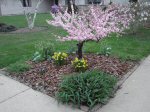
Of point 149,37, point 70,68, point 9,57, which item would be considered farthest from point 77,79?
point 149,37

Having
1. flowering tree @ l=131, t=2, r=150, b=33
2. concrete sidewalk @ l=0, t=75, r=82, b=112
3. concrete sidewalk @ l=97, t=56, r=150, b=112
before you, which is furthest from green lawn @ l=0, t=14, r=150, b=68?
concrete sidewalk @ l=0, t=75, r=82, b=112

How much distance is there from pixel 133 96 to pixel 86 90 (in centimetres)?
98

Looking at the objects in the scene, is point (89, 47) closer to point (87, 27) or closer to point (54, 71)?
point (87, 27)

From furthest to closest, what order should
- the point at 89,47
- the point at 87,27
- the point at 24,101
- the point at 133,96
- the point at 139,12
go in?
1. the point at 139,12
2. the point at 89,47
3. the point at 87,27
4. the point at 133,96
5. the point at 24,101

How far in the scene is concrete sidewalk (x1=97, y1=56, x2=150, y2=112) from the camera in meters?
4.44

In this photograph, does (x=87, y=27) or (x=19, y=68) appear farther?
(x=19, y=68)

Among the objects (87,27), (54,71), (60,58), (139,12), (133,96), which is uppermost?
(139,12)

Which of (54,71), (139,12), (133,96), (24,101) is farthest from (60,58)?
(139,12)

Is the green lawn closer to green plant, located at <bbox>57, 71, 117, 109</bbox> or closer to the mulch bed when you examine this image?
the mulch bed

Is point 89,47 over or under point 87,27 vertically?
under

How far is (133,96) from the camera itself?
4879mm

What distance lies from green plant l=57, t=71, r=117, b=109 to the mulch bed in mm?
386

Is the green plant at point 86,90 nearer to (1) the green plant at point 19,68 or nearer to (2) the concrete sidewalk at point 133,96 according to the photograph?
(2) the concrete sidewalk at point 133,96

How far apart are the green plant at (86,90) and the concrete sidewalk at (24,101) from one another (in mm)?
204
